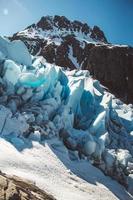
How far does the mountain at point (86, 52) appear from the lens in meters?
80.1

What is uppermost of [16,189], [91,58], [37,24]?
[37,24]

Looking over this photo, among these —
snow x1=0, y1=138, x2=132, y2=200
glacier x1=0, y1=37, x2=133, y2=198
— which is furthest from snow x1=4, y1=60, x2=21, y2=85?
snow x1=0, y1=138, x2=132, y2=200

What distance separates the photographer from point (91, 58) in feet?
273

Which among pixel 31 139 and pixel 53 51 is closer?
pixel 31 139

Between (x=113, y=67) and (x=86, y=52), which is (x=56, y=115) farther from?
(x=86, y=52)

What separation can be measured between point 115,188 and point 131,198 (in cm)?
134

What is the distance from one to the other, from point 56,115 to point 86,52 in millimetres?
80372

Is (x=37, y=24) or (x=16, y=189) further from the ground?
(x=37, y=24)

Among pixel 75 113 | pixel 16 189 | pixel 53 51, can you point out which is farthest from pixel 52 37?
→ pixel 16 189

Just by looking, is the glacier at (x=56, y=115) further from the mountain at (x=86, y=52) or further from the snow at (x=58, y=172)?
the mountain at (x=86, y=52)

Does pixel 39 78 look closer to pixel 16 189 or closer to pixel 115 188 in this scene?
pixel 115 188

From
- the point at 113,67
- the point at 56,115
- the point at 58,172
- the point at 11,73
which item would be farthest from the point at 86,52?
the point at 58,172

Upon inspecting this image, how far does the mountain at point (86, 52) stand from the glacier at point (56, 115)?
138ft

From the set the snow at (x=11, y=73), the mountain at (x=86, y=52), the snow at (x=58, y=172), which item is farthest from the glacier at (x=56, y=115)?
the mountain at (x=86, y=52)
